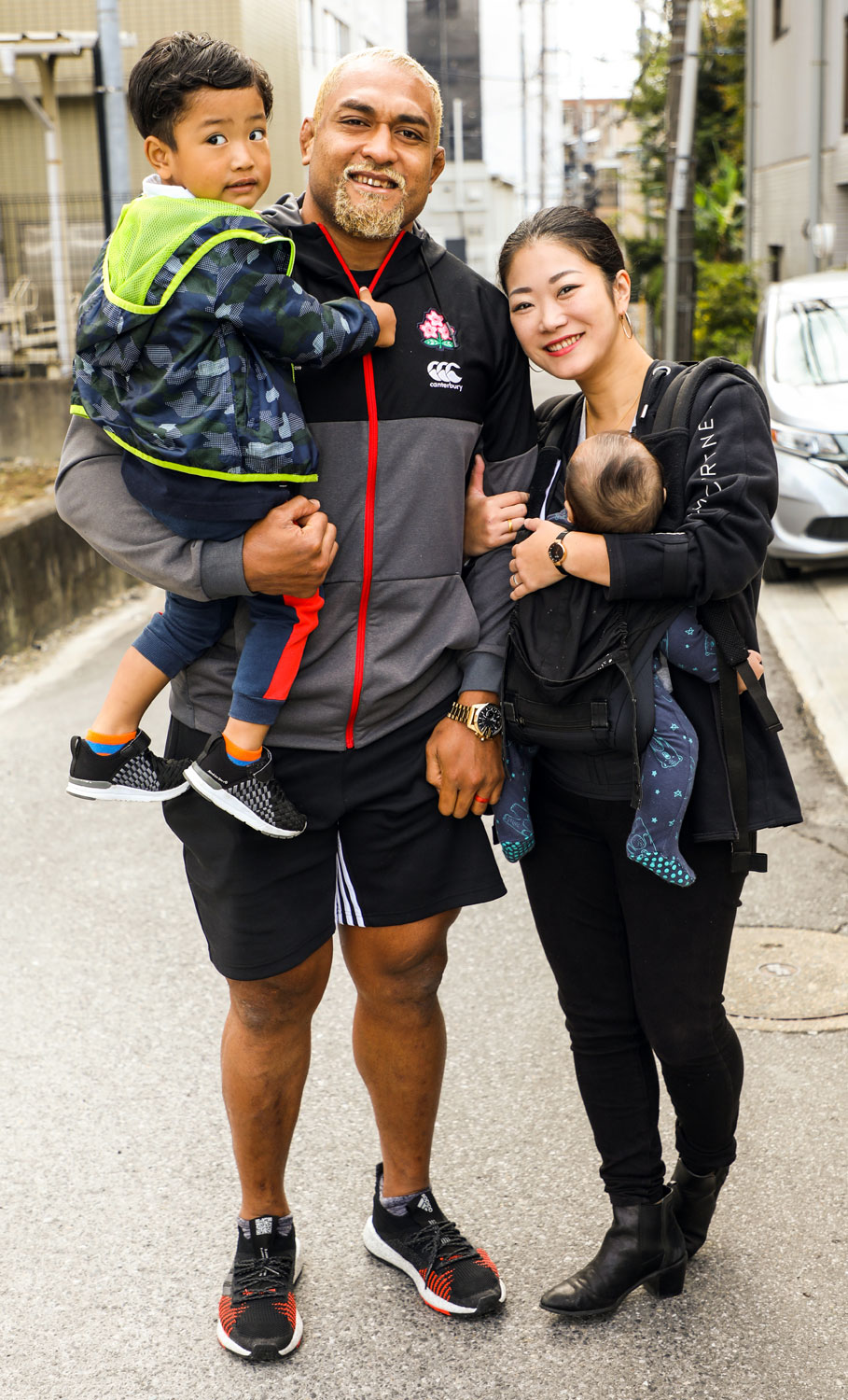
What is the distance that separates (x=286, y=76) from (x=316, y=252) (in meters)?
29.8

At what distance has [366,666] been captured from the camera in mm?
2688

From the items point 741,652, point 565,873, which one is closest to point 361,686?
point 565,873

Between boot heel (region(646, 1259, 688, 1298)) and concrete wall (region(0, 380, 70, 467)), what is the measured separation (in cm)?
1144

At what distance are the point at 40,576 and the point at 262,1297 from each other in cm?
715

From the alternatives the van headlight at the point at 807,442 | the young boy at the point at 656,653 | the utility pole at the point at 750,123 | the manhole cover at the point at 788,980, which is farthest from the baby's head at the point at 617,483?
the utility pole at the point at 750,123

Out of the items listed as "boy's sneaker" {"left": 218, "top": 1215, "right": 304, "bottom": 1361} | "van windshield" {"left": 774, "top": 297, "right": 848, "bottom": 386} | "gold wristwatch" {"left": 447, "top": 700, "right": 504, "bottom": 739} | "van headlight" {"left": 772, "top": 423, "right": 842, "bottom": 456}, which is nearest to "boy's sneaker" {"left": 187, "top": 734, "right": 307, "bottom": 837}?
"gold wristwatch" {"left": 447, "top": 700, "right": 504, "bottom": 739}

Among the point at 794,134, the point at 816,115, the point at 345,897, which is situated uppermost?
the point at 794,134

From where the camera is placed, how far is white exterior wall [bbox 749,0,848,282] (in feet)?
67.2

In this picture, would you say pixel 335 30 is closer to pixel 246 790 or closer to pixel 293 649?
pixel 293 649

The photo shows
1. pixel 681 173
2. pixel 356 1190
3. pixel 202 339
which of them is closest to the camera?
pixel 202 339

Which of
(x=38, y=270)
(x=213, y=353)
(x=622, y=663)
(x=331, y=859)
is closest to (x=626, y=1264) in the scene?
(x=331, y=859)

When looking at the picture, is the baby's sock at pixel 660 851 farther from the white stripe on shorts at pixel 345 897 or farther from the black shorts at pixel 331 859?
the white stripe on shorts at pixel 345 897

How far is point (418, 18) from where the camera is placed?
2611 inches

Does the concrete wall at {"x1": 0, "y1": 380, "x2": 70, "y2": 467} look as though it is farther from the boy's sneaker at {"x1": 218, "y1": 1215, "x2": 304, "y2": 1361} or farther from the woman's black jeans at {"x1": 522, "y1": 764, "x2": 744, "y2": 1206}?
the woman's black jeans at {"x1": 522, "y1": 764, "x2": 744, "y2": 1206}
